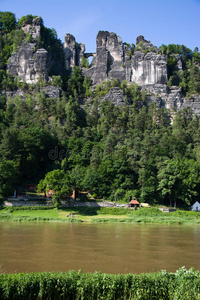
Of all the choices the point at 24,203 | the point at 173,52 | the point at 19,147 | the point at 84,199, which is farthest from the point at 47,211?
the point at 173,52

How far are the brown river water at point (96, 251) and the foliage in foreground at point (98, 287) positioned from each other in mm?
5167

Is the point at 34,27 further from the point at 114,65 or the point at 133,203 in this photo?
the point at 133,203

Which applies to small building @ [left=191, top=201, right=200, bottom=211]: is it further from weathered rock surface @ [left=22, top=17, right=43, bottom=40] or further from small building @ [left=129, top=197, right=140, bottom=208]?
weathered rock surface @ [left=22, top=17, right=43, bottom=40]

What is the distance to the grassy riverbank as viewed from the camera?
48.4 meters

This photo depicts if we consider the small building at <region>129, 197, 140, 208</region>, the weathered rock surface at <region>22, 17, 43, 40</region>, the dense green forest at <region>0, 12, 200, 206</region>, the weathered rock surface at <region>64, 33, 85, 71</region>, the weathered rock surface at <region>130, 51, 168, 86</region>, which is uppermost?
the weathered rock surface at <region>22, 17, 43, 40</region>

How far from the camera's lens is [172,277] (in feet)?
45.6

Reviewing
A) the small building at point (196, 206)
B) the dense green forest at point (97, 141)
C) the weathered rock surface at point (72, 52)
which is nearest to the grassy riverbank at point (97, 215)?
the dense green forest at point (97, 141)

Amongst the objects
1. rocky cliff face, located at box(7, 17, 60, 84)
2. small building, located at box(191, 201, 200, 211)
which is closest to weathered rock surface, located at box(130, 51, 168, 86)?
rocky cliff face, located at box(7, 17, 60, 84)

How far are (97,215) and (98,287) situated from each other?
4077 cm

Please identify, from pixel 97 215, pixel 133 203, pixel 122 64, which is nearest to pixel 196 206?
pixel 133 203

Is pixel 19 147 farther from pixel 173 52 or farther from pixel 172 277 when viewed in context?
pixel 173 52

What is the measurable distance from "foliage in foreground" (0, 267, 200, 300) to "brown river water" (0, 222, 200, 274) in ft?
17.0

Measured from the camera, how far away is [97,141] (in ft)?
269

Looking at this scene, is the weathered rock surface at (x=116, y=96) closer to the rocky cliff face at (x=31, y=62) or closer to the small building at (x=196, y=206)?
the rocky cliff face at (x=31, y=62)
